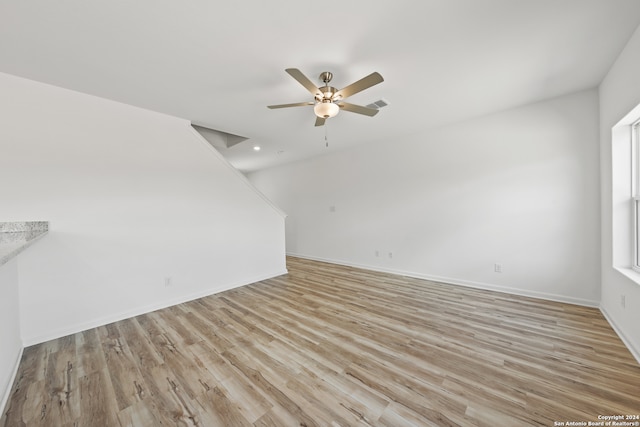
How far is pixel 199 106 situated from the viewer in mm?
2945

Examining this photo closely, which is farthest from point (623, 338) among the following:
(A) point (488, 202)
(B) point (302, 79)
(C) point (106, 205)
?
(C) point (106, 205)

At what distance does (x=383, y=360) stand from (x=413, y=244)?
266 cm

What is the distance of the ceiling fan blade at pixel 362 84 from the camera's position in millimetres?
1859

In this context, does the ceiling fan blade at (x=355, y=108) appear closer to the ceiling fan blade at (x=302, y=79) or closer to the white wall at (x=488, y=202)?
the ceiling fan blade at (x=302, y=79)

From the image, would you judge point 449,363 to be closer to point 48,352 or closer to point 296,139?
point 48,352

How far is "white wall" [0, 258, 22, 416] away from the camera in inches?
61.8

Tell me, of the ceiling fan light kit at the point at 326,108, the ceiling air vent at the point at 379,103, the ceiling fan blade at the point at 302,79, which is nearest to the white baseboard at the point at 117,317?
the ceiling fan light kit at the point at 326,108

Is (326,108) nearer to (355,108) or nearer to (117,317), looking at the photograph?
(355,108)

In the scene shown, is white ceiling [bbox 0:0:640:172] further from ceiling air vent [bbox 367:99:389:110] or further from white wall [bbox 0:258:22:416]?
white wall [bbox 0:258:22:416]

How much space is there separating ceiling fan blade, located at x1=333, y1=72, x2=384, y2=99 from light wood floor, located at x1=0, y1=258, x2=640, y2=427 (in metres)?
Result: 2.28

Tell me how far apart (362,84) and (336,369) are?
2.33 meters

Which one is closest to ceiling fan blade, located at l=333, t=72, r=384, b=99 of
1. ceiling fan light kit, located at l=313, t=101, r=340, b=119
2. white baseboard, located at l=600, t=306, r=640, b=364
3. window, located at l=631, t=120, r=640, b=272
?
ceiling fan light kit, located at l=313, t=101, r=340, b=119

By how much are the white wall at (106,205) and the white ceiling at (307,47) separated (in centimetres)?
32

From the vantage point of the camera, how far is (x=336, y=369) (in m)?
1.80
